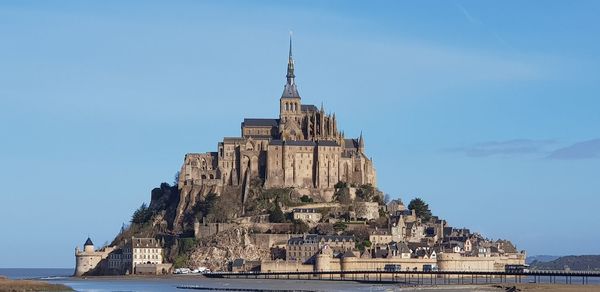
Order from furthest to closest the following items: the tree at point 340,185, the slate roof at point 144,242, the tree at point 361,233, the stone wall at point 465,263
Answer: the tree at point 340,185 → the tree at point 361,233 → the slate roof at point 144,242 → the stone wall at point 465,263

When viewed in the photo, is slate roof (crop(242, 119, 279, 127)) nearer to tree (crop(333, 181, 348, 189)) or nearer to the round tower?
tree (crop(333, 181, 348, 189))

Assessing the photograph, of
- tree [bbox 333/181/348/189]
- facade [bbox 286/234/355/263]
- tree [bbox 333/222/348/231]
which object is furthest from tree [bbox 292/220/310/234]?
tree [bbox 333/181/348/189]

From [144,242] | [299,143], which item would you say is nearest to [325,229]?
[299,143]

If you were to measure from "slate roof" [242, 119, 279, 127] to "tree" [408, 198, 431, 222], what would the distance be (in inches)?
718

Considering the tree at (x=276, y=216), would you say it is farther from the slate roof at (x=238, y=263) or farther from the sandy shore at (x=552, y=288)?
the sandy shore at (x=552, y=288)

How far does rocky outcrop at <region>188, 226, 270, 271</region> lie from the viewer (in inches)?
4855

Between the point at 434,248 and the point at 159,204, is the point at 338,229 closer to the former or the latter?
the point at 434,248

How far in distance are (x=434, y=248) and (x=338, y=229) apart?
10267 millimetres

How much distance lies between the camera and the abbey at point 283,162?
132000mm

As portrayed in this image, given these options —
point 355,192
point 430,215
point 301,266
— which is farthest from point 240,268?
point 430,215

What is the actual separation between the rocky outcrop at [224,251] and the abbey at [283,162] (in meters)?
8.60

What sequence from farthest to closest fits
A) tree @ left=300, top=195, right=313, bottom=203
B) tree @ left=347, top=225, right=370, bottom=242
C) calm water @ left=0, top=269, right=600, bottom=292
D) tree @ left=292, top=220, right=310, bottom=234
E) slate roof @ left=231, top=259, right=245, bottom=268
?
tree @ left=300, top=195, right=313, bottom=203 → tree @ left=347, top=225, right=370, bottom=242 → tree @ left=292, top=220, right=310, bottom=234 → slate roof @ left=231, top=259, right=245, bottom=268 → calm water @ left=0, top=269, right=600, bottom=292

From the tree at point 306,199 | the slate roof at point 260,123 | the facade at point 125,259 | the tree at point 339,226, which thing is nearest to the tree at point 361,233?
the tree at point 339,226

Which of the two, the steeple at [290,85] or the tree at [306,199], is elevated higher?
the steeple at [290,85]
